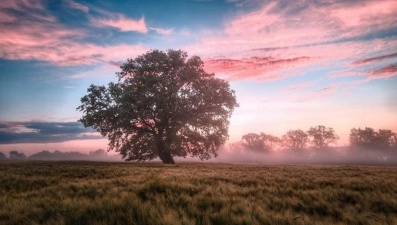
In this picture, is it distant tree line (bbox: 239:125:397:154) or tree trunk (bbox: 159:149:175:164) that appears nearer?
tree trunk (bbox: 159:149:175:164)

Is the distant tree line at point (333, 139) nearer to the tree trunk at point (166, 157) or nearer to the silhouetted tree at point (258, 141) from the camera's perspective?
the silhouetted tree at point (258, 141)

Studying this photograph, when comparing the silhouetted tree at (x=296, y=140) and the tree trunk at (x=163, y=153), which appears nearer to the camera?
the tree trunk at (x=163, y=153)

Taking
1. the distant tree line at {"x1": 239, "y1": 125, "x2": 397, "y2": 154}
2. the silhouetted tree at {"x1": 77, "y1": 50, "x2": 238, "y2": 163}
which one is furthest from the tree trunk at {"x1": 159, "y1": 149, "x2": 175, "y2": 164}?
the distant tree line at {"x1": 239, "y1": 125, "x2": 397, "y2": 154}

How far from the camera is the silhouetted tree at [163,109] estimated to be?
29.6 m

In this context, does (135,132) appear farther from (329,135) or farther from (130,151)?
(329,135)

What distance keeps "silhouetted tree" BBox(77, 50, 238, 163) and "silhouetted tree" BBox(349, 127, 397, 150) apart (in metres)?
113

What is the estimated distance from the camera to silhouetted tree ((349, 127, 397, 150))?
116 m

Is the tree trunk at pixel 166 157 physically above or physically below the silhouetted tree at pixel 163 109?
below

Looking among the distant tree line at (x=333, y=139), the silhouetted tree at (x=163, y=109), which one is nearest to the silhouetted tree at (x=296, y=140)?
the distant tree line at (x=333, y=139)

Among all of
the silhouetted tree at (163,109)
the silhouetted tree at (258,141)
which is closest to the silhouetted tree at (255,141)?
the silhouetted tree at (258,141)

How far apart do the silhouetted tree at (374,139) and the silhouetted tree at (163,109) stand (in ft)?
370

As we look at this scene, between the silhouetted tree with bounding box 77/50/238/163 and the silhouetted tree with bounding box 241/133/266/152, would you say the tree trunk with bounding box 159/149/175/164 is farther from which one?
the silhouetted tree with bounding box 241/133/266/152

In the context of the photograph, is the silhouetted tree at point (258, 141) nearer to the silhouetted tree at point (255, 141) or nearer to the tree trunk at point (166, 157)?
the silhouetted tree at point (255, 141)

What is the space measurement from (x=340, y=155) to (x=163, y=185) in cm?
14240
